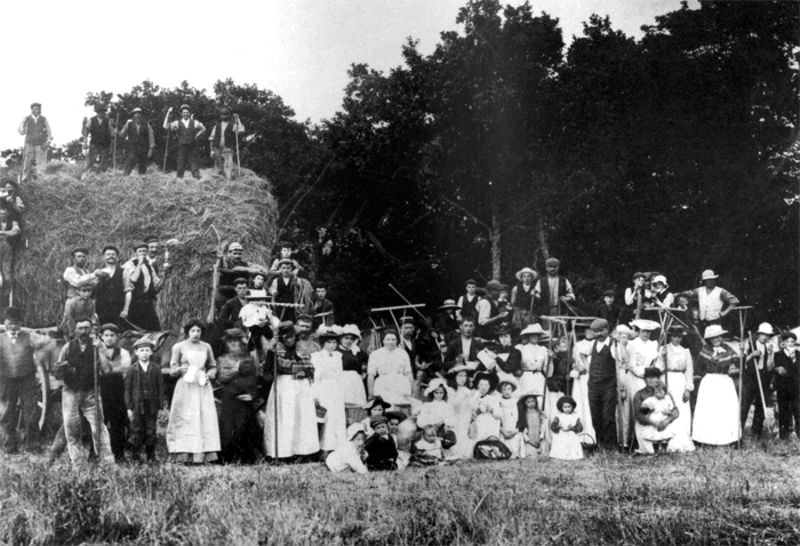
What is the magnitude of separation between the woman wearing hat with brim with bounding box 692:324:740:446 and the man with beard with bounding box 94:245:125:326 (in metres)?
6.32

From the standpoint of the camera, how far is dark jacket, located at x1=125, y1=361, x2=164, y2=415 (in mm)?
9359

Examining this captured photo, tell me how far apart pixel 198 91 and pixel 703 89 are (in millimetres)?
9185

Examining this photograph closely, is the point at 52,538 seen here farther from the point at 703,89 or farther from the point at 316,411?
the point at 703,89

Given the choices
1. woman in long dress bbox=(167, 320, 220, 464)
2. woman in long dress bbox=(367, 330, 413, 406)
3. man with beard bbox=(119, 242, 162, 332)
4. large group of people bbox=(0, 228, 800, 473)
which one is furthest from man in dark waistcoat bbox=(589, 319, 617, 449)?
man with beard bbox=(119, 242, 162, 332)

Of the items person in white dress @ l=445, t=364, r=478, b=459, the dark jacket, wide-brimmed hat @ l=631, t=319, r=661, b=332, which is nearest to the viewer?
the dark jacket

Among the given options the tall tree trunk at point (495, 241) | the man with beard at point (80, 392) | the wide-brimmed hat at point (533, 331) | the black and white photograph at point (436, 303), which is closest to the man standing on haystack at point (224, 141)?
the black and white photograph at point (436, 303)

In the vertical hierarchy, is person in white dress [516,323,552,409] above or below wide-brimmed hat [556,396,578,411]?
above

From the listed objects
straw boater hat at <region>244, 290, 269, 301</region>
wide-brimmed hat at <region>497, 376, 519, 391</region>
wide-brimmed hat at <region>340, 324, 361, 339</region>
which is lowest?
wide-brimmed hat at <region>497, 376, 519, 391</region>

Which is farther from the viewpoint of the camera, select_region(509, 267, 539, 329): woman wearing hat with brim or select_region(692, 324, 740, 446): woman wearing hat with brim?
select_region(509, 267, 539, 329): woman wearing hat with brim

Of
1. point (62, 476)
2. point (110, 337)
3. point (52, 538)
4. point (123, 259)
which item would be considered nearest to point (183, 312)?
point (123, 259)

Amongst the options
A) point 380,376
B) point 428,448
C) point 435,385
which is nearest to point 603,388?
point 435,385

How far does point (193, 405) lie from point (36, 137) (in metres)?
5.18

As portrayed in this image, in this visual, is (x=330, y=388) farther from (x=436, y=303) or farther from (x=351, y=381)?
(x=436, y=303)

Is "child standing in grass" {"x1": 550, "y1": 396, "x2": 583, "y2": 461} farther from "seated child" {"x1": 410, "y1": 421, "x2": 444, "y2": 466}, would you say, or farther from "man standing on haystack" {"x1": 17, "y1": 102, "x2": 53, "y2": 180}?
"man standing on haystack" {"x1": 17, "y1": 102, "x2": 53, "y2": 180}
